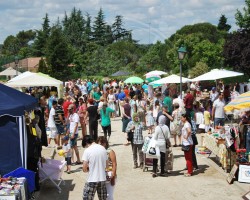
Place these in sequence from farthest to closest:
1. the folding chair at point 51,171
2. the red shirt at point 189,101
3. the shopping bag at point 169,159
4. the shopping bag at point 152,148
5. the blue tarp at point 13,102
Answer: the red shirt at point 189,101, the shopping bag at point 169,159, the shopping bag at point 152,148, the folding chair at point 51,171, the blue tarp at point 13,102

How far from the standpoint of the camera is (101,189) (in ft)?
26.1

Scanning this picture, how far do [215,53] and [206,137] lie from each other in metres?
46.8

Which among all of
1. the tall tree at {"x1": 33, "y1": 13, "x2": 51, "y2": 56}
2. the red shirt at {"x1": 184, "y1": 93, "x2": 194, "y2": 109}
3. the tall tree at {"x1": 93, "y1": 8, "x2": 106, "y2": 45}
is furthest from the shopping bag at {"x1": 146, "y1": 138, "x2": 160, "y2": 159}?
the tall tree at {"x1": 93, "y1": 8, "x2": 106, "y2": 45}

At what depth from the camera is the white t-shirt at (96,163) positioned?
7824 millimetres

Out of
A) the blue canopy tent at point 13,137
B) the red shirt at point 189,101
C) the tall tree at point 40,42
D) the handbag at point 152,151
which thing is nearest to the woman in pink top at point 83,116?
the red shirt at point 189,101

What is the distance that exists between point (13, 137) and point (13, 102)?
2.46ft

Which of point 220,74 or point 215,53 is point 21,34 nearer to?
point 215,53

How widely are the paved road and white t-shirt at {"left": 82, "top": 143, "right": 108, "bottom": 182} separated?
2.30 metres

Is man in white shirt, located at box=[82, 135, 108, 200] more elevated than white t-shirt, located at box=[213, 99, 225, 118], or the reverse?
white t-shirt, located at box=[213, 99, 225, 118]

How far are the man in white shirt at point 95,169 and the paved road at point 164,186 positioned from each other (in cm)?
212

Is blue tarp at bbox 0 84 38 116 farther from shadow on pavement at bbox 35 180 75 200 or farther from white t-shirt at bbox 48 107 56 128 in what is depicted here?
white t-shirt at bbox 48 107 56 128

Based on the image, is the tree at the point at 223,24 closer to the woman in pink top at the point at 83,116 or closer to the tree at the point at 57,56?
the tree at the point at 57,56

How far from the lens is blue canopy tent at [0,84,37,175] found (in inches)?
363

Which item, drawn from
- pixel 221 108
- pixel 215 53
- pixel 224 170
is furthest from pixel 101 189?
pixel 215 53
